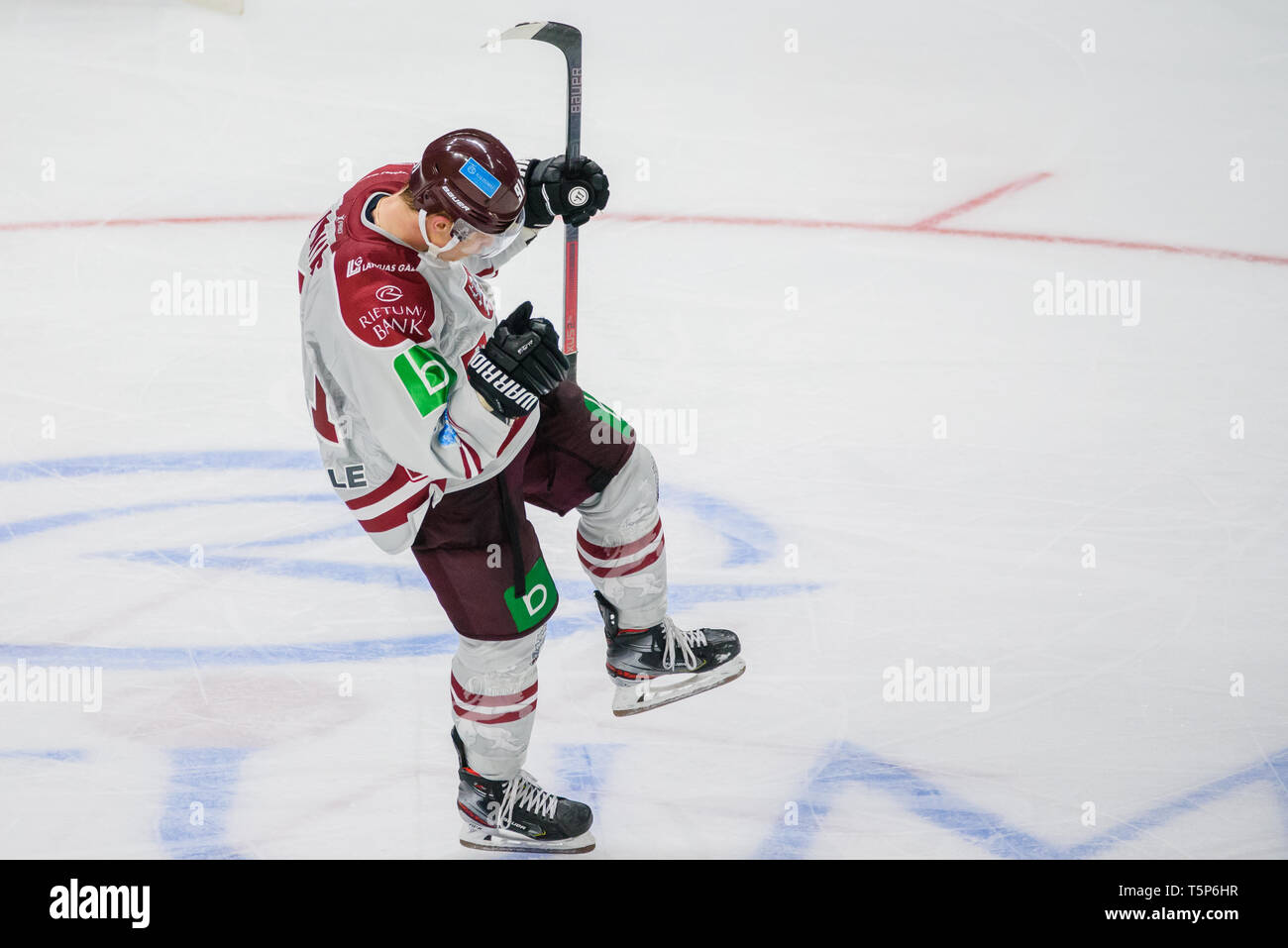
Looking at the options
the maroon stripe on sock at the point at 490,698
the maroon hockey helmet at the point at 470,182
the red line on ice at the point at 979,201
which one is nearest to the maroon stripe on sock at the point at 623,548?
the maroon stripe on sock at the point at 490,698

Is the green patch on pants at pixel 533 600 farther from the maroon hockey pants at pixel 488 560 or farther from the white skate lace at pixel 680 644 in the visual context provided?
the white skate lace at pixel 680 644

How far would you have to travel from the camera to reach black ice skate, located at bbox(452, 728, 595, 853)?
3.11 meters

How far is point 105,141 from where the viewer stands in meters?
6.23

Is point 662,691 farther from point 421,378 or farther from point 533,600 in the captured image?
point 421,378

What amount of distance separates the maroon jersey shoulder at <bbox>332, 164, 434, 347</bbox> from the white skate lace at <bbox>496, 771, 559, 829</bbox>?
1043mm

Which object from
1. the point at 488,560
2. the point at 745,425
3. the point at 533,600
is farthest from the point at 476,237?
the point at 745,425

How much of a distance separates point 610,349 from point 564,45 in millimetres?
1735

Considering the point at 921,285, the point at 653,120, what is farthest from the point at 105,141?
the point at 921,285

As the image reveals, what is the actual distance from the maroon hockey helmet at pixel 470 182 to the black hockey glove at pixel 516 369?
20cm

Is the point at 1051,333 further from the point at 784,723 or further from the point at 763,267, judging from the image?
the point at 784,723

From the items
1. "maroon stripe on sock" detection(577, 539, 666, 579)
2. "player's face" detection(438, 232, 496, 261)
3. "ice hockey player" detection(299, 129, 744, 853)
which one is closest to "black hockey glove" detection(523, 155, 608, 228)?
"ice hockey player" detection(299, 129, 744, 853)

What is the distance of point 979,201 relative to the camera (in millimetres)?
6066

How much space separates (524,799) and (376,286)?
119 cm

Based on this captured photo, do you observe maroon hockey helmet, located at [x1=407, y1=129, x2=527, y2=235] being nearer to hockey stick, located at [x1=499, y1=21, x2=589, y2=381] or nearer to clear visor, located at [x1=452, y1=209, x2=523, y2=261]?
clear visor, located at [x1=452, y1=209, x2=523, y2=261]
